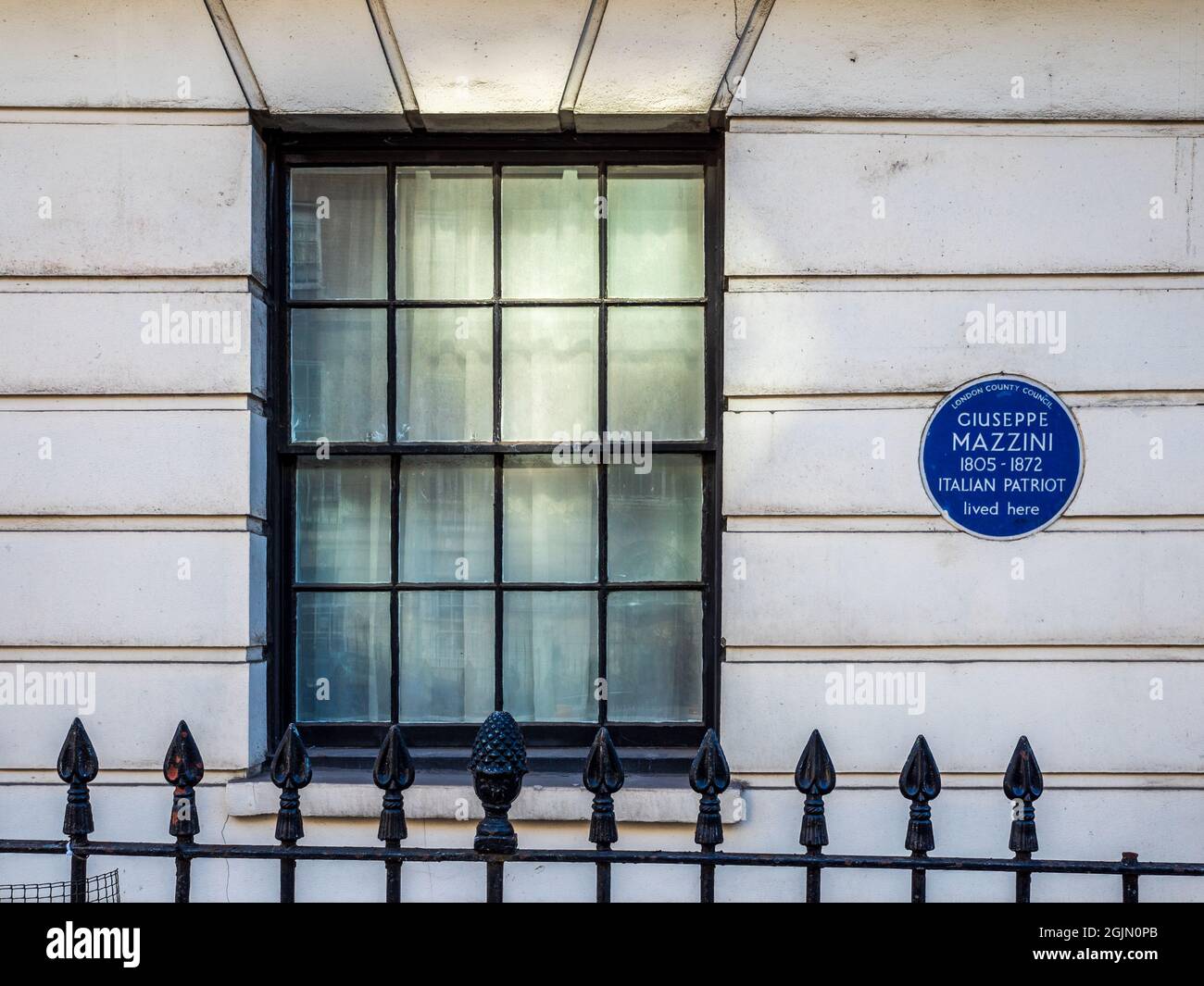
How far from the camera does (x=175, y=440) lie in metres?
4.08

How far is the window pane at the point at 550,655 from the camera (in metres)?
4.29

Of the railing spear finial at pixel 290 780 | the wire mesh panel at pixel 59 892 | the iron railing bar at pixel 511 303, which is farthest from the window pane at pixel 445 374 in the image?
the wire mesh panel at pixel 59 892

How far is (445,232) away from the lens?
4324mm

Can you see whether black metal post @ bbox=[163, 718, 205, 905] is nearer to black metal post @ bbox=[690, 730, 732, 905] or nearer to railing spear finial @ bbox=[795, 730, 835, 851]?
black metal post @ bbox=[690, 730, 732, 905]

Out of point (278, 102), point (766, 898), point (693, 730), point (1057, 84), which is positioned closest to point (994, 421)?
point (1057, 84)

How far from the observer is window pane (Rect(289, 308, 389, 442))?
432cm

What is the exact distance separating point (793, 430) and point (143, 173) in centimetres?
272

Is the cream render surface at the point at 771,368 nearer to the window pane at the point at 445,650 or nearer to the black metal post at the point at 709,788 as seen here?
the window pane at the point at 445,650

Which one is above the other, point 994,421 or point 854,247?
point 854,247

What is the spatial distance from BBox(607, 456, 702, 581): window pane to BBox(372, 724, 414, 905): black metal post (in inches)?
59.8

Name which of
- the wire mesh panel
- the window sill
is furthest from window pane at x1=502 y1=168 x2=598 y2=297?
the wire mesh panel

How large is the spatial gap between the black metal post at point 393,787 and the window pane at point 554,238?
2.05 m
